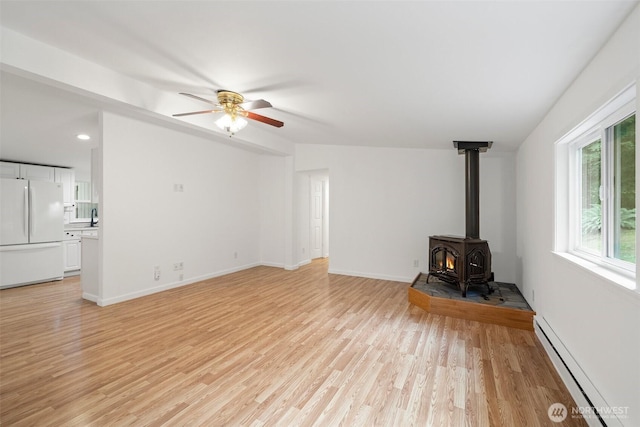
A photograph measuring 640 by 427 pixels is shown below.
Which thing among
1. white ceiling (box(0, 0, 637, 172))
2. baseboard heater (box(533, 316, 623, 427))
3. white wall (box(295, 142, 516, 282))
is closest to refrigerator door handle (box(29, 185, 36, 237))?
white ceiling (box(0, 0, 637, 172))

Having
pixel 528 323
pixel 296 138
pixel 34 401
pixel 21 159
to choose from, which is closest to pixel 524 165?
pixel 528 323

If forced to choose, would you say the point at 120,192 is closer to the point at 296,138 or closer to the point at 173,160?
the point at 173,160

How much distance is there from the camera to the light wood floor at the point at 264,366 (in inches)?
68.9

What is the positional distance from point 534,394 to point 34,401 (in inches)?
130

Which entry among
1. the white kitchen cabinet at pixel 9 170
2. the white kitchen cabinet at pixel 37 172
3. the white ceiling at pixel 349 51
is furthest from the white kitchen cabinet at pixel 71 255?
the white ceiling at pixel 349 51

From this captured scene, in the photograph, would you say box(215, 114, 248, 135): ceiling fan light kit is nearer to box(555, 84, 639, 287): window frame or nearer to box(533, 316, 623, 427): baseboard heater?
box(555, 84, 639, 287): window frame

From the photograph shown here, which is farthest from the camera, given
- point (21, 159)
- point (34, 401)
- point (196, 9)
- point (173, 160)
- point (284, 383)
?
point (21, 159)

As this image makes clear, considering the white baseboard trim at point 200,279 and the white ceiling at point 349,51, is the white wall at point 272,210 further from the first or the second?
the white ceiling at point 349,51

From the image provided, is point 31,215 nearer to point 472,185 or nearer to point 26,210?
point 26,210

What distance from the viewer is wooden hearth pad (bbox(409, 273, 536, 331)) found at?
3123mm

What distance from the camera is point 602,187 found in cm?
200

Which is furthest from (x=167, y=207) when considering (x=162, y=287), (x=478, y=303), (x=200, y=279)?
(x=478, y=303)

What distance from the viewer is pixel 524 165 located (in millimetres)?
3719

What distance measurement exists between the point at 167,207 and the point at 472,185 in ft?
14.9
